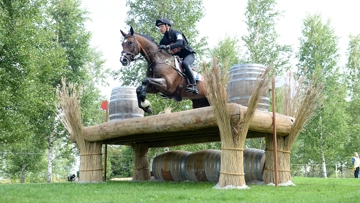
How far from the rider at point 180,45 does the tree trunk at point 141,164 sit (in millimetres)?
3927

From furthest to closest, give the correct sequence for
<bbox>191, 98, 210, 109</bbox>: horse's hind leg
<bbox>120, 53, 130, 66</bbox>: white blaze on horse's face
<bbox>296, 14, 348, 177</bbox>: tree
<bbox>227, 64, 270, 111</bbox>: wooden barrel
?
<bbox>296, 14, 348, 177</bbox>: tree, <bbox>191, 98, 210, 109</bbox>: horse's hind leg, <bbox>120, 53, 130, 66</bbox>: white blaze on horse's face, <bbox>227, 64, 270, 111</bbox>: wooden barrel

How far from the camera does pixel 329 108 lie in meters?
21.4

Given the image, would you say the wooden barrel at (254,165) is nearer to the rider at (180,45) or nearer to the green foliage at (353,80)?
the rider at (180,45)

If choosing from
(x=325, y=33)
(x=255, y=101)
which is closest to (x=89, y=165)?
(x=255, y=101)

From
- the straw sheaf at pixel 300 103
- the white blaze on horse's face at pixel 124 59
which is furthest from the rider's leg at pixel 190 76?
the straw sheaf at pixel 300 103

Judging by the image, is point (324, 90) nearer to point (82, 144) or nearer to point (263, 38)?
point (263, 38)

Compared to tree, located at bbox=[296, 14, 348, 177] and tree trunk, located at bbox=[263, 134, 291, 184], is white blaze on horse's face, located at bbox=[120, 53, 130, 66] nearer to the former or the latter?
tree trunk, located at bbox=[263, 134, 291, 184]

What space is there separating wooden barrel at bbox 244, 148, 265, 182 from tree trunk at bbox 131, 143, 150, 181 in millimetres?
3638

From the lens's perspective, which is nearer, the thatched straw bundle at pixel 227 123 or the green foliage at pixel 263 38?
the thatched straw bundle at pixel 227 123

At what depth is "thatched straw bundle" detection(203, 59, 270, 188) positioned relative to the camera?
20.9ft

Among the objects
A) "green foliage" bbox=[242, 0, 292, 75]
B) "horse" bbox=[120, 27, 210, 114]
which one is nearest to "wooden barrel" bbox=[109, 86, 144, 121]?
"horse" bbox=[120, 27, 210, 114]

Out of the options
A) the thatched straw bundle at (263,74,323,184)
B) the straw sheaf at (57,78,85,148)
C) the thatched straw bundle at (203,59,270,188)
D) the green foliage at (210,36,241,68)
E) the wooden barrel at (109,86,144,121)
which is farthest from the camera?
the green foliage at (210,36,241,68)

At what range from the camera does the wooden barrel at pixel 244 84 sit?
7.37 metres

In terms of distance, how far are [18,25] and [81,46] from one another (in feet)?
22.2
